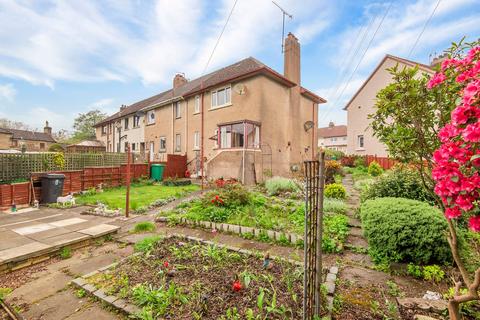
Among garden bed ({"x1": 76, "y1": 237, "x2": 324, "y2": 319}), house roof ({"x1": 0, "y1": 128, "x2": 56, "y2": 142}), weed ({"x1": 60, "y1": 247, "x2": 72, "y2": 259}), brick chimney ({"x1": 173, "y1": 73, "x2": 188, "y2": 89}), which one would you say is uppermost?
brick chimney ({"x1": 173, "y1": 73, "x2": 188, "y2": 89})

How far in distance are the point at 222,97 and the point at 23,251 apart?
1248 cm

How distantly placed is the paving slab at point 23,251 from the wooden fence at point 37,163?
6.73 meters

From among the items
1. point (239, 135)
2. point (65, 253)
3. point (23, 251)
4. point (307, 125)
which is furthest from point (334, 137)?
point (23, 251)

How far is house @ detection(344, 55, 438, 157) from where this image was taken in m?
19.6

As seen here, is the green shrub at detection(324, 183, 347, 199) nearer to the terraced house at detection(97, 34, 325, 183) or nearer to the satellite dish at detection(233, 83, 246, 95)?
the terraced house at detection(97, 34, 325, 183)

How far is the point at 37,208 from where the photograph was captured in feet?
26.1

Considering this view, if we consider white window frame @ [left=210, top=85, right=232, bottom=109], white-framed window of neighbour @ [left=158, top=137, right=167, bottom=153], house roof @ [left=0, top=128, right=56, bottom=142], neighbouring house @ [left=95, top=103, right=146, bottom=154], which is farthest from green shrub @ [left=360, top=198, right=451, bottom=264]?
house roof @ [left=0, top=128, right=56, bottom=142]

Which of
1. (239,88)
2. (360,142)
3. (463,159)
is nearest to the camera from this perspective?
(463,159)

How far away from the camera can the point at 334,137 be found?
49.7 metres

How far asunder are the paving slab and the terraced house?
314 inches

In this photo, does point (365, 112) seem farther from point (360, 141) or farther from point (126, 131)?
point (126, 131)

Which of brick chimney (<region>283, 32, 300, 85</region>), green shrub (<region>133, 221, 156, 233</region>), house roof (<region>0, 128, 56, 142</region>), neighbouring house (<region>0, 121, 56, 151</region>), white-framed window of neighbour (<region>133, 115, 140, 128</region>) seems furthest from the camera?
house roof (<region>0, 128, 56, 142</region>)

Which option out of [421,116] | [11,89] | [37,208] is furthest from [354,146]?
[11,89]

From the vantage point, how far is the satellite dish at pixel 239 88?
42.9 ft
